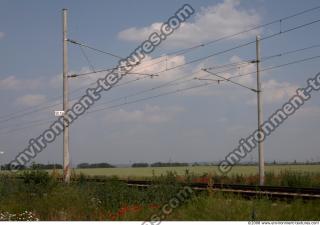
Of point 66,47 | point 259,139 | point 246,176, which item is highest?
point 66,47

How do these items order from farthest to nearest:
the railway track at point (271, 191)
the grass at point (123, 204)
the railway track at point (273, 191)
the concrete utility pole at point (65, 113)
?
the concrete utility pole at point (65, 113) < the railway track at point (273, 191) < the railway track at point (271, 191) < the grass at point (123, 204)

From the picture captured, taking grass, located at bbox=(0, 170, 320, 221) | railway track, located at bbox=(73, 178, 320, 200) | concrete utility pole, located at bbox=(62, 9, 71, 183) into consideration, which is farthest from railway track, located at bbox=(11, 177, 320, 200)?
grass, located at bbox=(0, 170, 320, 221)

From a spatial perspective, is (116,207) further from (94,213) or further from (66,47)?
(66,47)

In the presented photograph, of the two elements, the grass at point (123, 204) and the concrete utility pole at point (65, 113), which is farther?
the concrete utility pole at point (65, 113)

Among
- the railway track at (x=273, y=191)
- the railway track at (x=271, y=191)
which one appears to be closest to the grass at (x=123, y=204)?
the railway track at (x=271, y=191)

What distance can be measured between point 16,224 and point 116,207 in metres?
7.82

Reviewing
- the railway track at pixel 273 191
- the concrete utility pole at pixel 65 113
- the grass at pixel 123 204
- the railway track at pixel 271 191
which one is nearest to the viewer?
the grass at pixel 123 204

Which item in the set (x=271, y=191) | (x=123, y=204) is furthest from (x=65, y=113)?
(x=271, y=191)

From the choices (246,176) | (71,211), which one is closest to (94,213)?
(71,211)

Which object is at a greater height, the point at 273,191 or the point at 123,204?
the point at 123,204

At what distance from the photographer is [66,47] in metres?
24.9

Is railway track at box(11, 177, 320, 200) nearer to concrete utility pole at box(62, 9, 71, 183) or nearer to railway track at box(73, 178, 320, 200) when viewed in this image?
railway track at box(73, 178, 320, 200)

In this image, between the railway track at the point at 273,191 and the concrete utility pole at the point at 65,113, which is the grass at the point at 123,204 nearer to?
→ the railway track at the point at 273,191

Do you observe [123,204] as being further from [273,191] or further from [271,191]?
[273,191]
